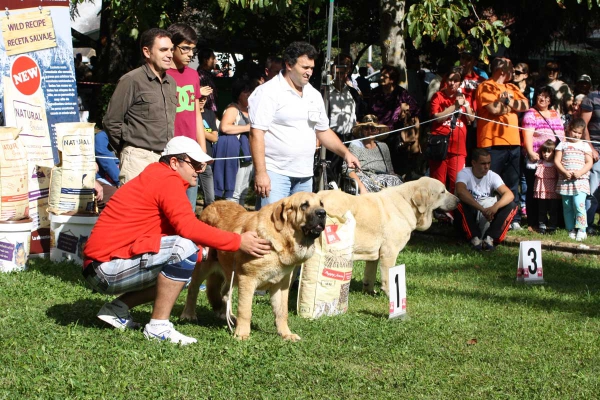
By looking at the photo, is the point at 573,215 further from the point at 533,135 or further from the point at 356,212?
the point at 356,212

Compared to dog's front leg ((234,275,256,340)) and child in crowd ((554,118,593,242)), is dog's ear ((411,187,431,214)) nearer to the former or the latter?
dog's front leg ((234,275,256,340))

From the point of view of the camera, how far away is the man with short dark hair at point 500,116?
10.6m

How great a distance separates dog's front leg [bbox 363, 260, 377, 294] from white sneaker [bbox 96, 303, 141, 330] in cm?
277

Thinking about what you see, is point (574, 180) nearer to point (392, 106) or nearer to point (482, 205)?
point (482, 205)

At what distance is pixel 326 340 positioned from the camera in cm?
560

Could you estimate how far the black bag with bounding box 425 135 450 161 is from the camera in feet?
35.1

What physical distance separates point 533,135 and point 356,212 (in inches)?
187

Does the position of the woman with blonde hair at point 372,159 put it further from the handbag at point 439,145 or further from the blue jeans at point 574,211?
the blue jeans at point 574,211

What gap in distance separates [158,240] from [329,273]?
5.87ft

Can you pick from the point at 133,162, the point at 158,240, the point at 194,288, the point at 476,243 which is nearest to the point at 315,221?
the point at 158,240

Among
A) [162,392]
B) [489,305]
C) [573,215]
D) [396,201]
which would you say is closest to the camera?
[162,392]

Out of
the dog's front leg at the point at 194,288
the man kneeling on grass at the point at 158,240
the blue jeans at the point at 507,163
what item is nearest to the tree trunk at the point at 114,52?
the blue jeans at the point at 507,163

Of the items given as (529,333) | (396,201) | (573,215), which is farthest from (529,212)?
(529,333)

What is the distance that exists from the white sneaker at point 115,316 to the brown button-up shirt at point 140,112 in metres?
1.72
